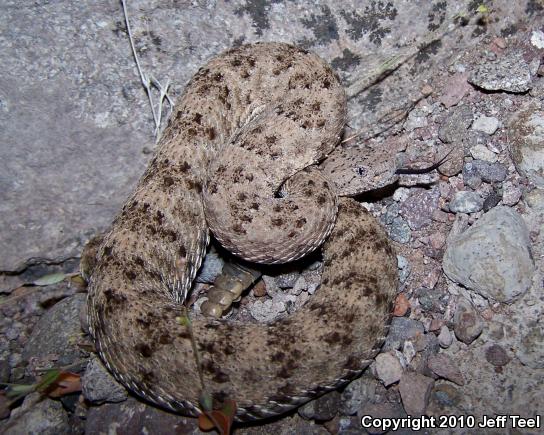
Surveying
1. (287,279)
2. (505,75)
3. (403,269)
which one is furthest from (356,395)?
(505,75)

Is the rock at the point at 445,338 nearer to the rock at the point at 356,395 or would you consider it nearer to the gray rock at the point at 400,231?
the rock at the point at 356,395

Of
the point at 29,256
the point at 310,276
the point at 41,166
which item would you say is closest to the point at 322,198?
the point at 310,276

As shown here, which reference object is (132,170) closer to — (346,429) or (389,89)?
(389,89)

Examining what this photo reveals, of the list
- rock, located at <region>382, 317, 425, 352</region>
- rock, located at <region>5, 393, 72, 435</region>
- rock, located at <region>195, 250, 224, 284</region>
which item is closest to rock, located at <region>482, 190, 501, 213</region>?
rock, located at <region>382, 317, 425, 352</region>

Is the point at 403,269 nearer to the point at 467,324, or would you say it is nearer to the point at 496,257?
the point at 467,324

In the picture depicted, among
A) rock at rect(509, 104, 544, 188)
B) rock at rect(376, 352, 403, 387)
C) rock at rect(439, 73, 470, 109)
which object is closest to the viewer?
rock at rect(376, 352, 403, 387)

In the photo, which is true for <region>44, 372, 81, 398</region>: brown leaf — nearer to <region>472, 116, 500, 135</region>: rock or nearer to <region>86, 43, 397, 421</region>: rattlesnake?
<region>86, 43, 397, 421</region>: rattlesnake

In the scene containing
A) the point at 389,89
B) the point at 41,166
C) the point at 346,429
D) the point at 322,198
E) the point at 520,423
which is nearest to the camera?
the point at 520,423
